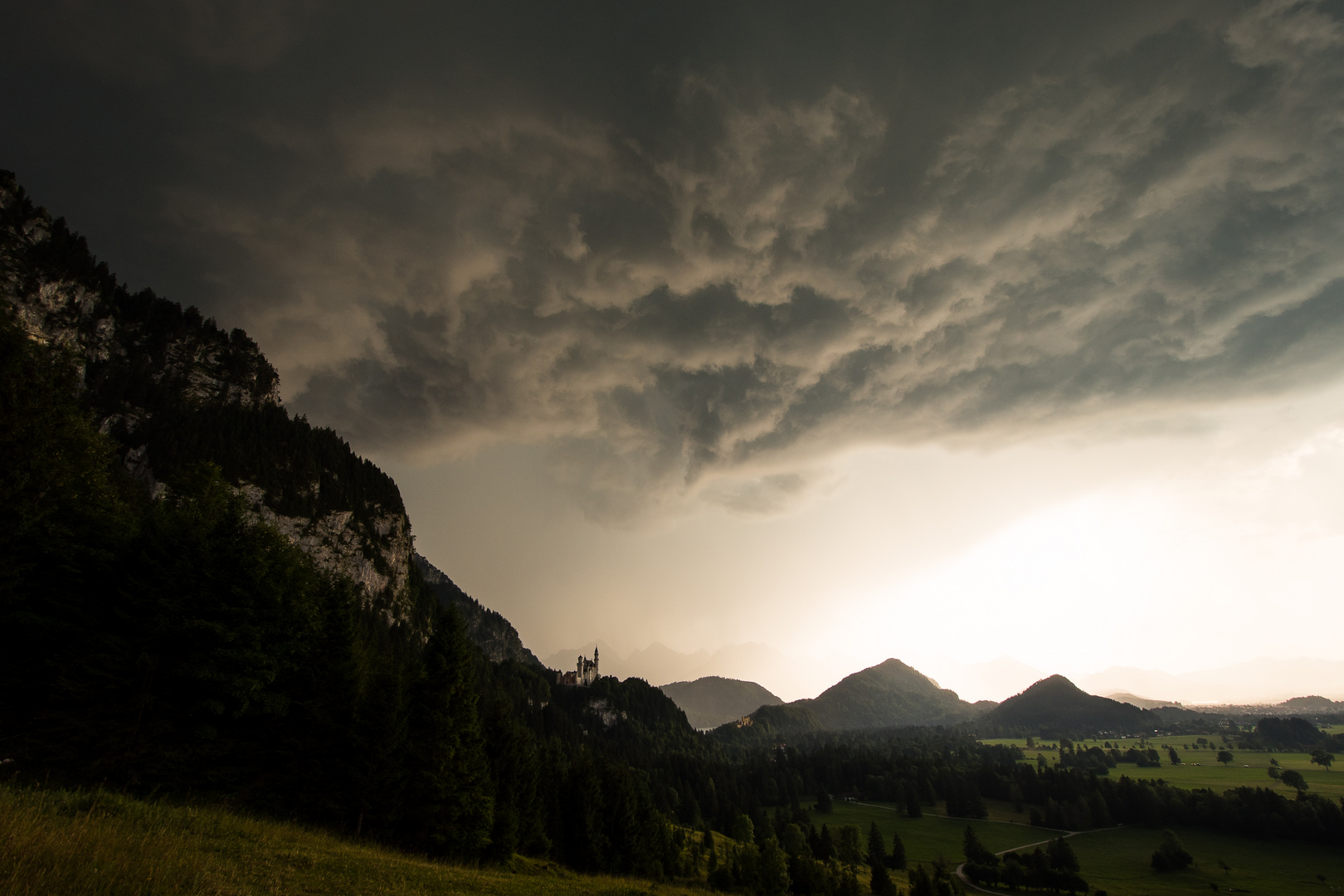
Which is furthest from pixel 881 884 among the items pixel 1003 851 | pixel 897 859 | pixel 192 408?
pixel 192 408

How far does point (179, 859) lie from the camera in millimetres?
12078

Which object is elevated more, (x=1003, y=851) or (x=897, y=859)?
(x=897, y=859)

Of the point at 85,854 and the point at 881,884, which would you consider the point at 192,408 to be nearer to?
the point at 85,854

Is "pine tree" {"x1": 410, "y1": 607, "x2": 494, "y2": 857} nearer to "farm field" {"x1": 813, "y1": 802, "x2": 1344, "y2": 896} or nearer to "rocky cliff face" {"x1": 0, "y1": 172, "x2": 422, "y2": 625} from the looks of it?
"farm field" {"x1": 813, "y1": 802, "x2": 1344, "y2": 896}

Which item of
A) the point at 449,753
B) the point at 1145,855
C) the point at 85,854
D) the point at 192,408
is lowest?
the point at 1145,855

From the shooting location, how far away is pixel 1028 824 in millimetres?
162625

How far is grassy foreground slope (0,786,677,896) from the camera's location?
9.33 m

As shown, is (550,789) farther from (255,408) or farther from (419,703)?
(255,408)

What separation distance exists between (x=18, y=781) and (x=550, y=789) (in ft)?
152

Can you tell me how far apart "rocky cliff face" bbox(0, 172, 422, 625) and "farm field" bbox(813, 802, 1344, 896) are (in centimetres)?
16949

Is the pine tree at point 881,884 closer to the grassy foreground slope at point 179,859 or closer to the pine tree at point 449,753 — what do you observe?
the pine tree at point 449,753

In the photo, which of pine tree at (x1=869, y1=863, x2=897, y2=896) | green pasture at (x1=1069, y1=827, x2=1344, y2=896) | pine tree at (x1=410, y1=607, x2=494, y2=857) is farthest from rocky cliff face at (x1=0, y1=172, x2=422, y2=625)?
green pasture at (x1=1069, y1=827, x2=1344, y2=896)

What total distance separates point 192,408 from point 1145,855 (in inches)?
11171

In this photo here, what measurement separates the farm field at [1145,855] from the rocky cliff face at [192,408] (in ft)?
556
